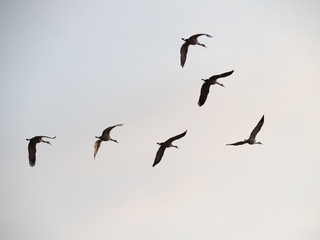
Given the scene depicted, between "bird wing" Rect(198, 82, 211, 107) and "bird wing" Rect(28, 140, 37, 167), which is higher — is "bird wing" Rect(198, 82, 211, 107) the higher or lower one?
the higher one

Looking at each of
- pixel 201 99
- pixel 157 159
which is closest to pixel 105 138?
pixel 157 159

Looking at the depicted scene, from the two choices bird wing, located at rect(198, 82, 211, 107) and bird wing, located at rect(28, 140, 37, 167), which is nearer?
bird wing, located at rect(198, 82, 211, 107)

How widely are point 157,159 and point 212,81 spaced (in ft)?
24.7

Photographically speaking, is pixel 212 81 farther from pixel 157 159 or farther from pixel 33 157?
pixel 33 157

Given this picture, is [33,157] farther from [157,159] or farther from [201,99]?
[201,99]

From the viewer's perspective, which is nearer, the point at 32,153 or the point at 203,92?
the point at 203,92

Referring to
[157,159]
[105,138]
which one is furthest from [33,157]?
[157,159]

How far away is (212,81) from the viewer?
185 ft

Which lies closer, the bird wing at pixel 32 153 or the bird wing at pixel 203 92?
the bird wing at pixel 203 92

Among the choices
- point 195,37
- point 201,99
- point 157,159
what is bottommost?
point 157,159

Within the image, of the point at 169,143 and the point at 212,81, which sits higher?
the point at 212,81

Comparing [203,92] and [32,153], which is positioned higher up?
[203,92]

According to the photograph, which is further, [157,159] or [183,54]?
[157,159]

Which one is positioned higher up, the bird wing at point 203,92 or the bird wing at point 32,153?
the bird wing at point 203,92
